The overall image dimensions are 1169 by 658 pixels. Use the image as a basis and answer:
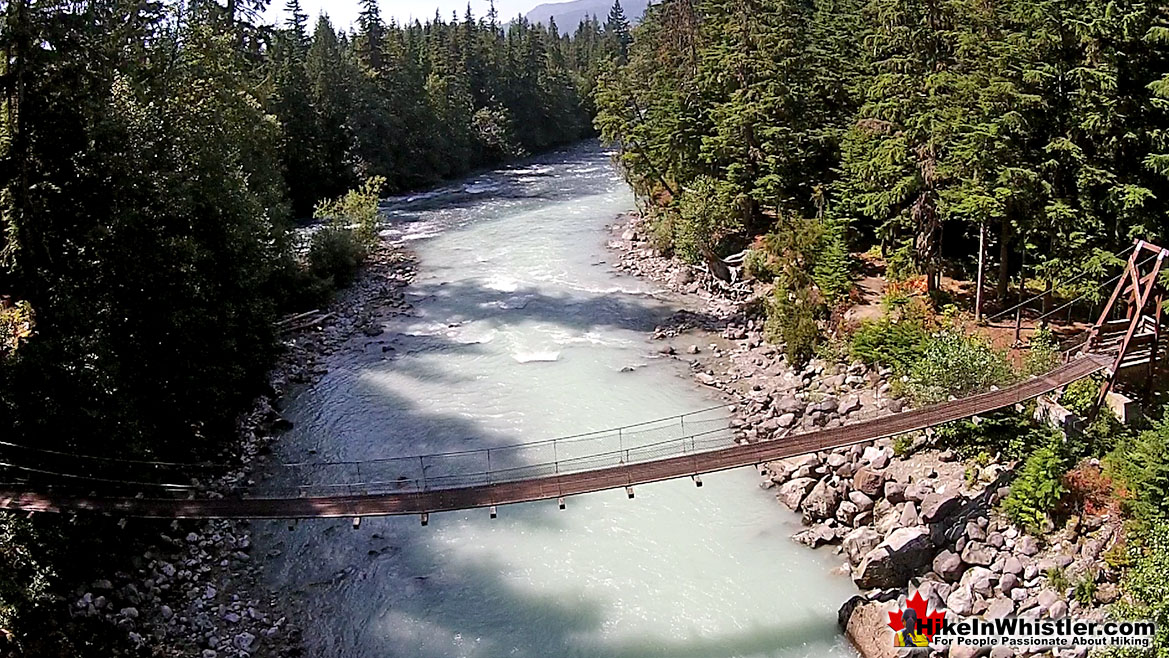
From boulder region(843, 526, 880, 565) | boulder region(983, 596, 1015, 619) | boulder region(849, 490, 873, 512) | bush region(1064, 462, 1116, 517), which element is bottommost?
boulder region(843, 526, 880, 565)

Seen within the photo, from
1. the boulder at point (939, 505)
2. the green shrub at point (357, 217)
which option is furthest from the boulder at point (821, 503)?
the green shrub at point (357, 217)

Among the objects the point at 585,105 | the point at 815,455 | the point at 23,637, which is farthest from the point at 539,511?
the point at 585,105

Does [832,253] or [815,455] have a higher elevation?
[832,253]

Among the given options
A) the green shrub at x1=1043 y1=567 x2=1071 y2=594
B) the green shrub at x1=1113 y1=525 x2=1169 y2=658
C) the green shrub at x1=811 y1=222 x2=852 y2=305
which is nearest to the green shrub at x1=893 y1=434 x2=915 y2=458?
the green shrub at x1=1043 y1=567 x2=1071 y2=594

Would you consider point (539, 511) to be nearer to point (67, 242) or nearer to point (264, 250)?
point (67, 242)

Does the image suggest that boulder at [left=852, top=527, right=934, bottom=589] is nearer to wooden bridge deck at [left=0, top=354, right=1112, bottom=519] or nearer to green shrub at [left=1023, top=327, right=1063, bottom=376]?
wooden bridge deck at [left=0, top=354, right=1112, bottom=519]

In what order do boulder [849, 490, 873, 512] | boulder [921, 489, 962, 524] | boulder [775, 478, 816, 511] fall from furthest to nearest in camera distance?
1. boulder [775, 478, 816, 511]
2. boulder [849, 490, 873, 512]
3. boulder [921, 489, 962, 524]
